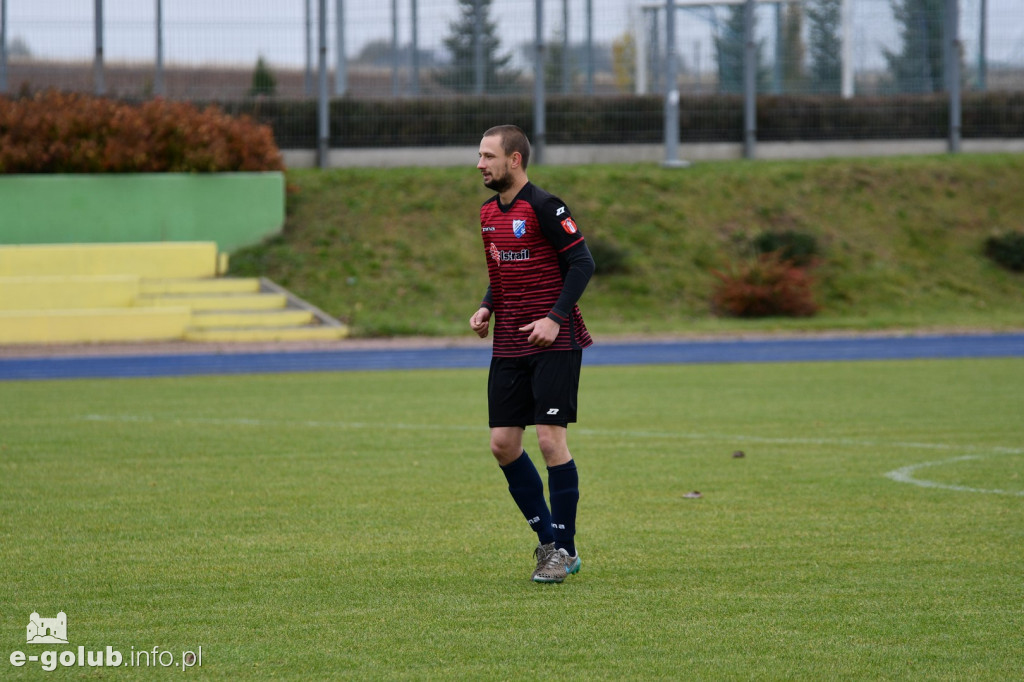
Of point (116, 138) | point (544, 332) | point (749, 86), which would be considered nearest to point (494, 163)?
point (544, 332)

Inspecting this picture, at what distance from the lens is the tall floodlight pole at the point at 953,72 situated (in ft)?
98.3

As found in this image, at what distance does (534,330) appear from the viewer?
548cm

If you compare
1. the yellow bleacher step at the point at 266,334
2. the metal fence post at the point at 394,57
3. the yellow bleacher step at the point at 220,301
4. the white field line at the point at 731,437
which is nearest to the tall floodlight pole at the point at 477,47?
the metal fence post at the point at 394,57

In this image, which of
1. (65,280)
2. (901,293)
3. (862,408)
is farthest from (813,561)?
(901,293)

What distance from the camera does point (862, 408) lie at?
1182 centimetres

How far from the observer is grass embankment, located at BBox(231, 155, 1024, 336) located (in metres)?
22.7

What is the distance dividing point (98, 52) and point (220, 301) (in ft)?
28.7

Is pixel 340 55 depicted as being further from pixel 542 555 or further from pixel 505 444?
pixel 542 555

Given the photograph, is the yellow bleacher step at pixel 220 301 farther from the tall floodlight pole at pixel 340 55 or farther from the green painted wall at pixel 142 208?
the tall floodlight pole at pixel 340 55

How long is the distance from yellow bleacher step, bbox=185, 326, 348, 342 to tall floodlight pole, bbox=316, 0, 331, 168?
28.6 feet

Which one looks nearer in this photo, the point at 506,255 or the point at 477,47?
the point at 506,255

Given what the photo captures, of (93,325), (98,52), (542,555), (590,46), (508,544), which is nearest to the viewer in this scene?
(542,555)

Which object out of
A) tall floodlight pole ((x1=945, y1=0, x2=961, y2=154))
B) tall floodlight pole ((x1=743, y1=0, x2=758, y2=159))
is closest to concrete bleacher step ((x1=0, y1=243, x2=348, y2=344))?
tall floodlight pole ((x1=743, y1=0, x2=758, y2=159))

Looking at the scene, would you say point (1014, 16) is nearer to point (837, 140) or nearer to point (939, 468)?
point (837, 140)
